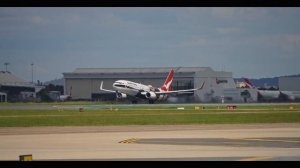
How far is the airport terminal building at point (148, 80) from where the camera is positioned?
349ft

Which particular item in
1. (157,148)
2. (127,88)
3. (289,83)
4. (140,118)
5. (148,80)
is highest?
(148,80)

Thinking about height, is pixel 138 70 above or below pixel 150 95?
above

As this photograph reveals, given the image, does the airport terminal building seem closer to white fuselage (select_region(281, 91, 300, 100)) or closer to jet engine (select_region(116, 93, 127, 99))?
white fuselage (select_region(281, 91, 300, 100))

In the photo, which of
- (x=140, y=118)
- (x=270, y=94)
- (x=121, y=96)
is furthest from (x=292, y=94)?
(x=140, y=118)

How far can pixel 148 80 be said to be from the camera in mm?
115750

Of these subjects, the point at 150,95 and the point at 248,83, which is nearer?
the point at 150,95

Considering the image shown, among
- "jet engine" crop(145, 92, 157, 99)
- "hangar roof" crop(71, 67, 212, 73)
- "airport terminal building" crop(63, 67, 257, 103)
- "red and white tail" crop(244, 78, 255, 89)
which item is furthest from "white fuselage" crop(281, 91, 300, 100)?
"hangar roof" crop(71, 67, 212, 73)

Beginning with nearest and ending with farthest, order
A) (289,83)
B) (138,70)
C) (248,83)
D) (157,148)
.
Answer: (157,148) < (289,83) < (248,83) < (138,70)

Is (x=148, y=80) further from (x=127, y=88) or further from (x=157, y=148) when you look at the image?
(x=157, y=148)

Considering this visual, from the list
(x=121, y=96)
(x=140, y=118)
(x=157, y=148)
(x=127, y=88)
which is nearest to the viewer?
(x=157, y=148)

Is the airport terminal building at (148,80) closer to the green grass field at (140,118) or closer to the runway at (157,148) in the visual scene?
the green grass field at (140,118)

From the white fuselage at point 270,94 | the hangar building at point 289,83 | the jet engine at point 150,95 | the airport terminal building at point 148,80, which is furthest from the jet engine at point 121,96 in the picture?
the hangar building at point 289,83

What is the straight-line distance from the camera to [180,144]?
65.3ft
